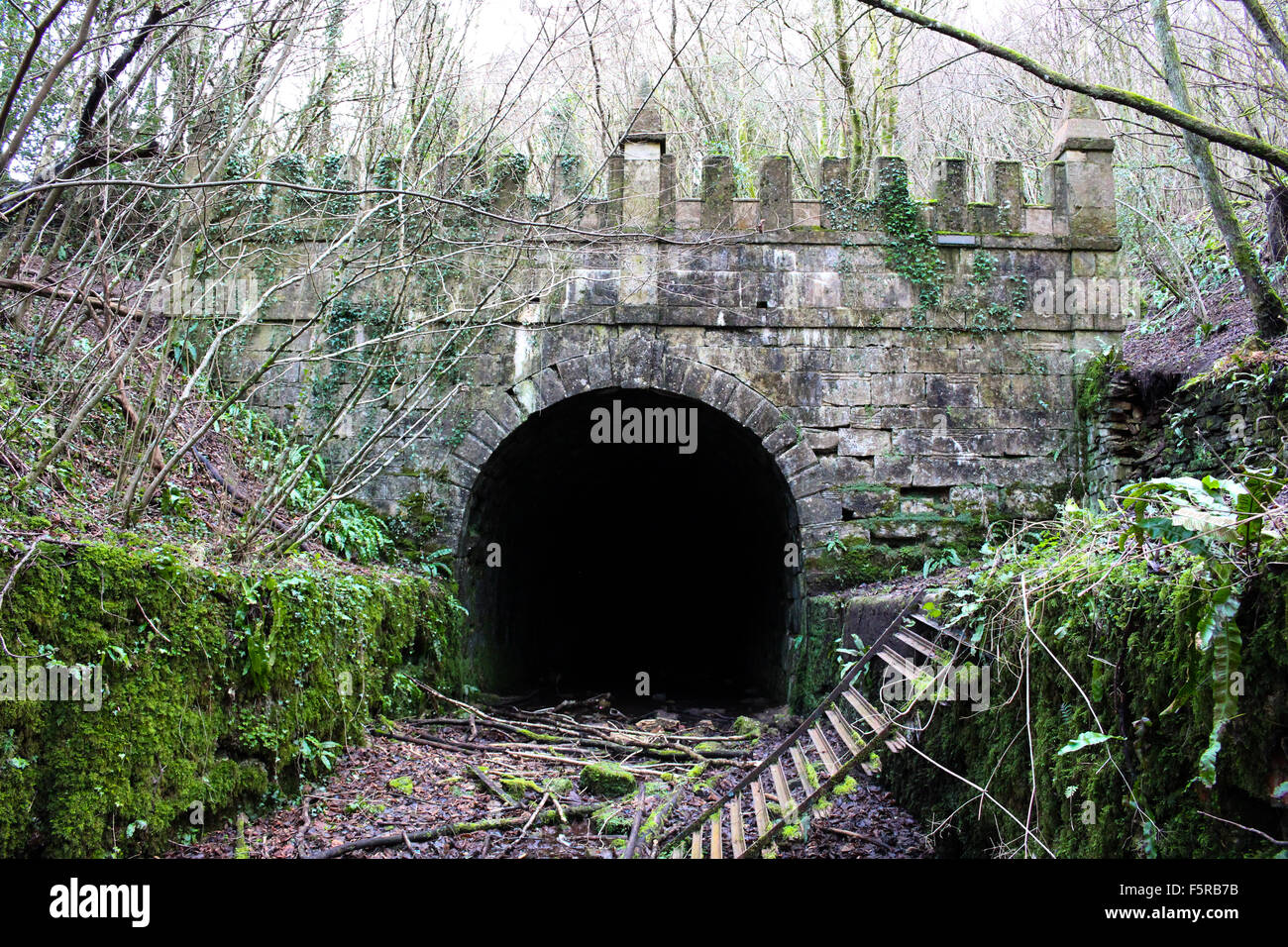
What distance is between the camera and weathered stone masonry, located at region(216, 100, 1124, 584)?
8.49 metres

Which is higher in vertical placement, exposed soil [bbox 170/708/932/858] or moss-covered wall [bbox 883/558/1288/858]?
moss-covered wall [bbox 883/558/1288/858]

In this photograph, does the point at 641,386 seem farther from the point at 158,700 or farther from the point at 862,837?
the point at 158,700

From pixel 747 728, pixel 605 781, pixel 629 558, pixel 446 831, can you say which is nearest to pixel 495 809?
pixel 446 831

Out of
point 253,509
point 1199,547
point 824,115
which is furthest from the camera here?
point 824,115

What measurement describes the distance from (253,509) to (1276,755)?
5.43 metres

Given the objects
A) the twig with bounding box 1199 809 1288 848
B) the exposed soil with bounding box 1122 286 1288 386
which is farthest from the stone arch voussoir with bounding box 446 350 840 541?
the twig with bounding box 1199 809 1288 848

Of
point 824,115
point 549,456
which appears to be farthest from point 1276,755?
point 824,115

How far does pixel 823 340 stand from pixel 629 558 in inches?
303

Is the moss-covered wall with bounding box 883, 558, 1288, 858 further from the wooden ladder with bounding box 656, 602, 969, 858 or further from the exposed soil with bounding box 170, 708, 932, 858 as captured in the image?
the exposed soil with bounding box 170, 708, 932, 858

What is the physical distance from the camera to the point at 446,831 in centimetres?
508

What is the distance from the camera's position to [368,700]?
21.4ft

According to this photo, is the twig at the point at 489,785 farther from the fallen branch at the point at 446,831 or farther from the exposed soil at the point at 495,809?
the fallen branch at the point at 446,831

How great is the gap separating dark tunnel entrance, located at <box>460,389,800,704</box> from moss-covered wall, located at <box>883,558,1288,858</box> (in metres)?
4.86
